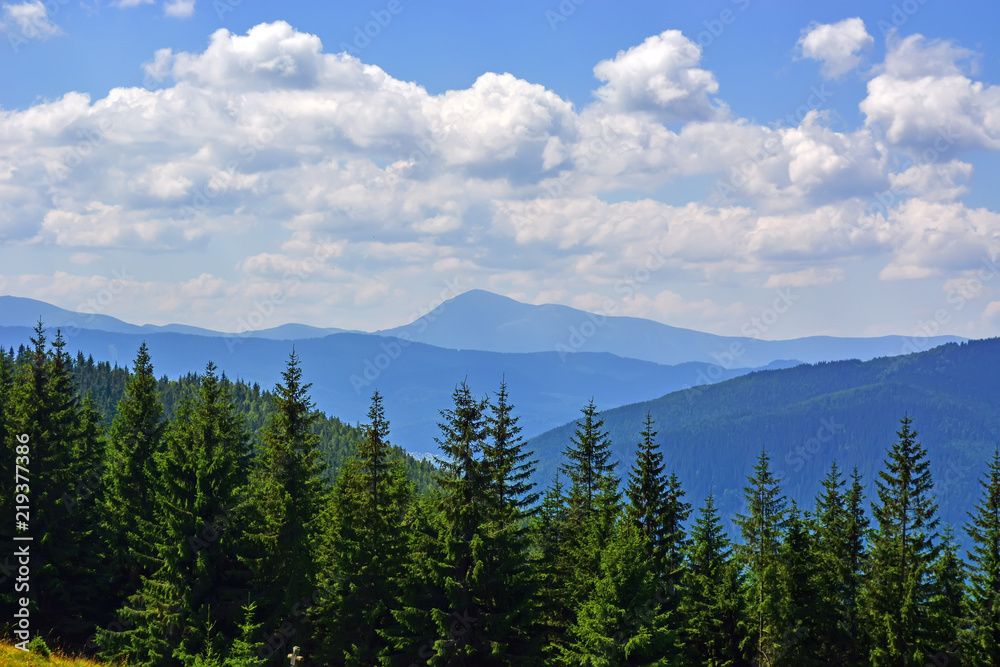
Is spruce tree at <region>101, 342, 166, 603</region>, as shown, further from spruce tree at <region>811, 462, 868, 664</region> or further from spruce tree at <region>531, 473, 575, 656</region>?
spruce tree at <region>811, 462, 868, 664</region>

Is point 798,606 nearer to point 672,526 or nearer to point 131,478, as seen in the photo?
point 672,526

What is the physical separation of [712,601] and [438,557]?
16177 millimetres

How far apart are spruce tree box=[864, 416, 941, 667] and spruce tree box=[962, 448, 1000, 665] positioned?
1.77 metres

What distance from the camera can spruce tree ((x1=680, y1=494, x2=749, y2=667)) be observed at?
40781mm

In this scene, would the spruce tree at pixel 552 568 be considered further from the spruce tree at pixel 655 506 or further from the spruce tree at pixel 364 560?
the spruce tree at pixel 364 560

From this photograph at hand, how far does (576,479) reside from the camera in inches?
1587

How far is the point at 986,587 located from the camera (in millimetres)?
40469

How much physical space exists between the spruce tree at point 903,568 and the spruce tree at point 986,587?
1770 mm

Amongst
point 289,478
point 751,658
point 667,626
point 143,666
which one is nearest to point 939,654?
point 751,658

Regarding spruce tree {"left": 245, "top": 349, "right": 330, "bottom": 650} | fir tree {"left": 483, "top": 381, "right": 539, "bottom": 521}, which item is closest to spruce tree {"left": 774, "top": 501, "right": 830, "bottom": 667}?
fir tree {"left": 483, "top": 381, "right": 539, "bottom": 521}

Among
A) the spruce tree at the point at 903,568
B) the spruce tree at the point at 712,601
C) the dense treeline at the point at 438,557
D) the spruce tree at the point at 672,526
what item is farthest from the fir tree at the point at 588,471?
the spruce tree at the point at 903,568

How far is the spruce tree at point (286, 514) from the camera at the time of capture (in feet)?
110

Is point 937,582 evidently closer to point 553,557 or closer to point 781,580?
point 781,580

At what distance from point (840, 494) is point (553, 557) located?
20.4 m
